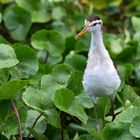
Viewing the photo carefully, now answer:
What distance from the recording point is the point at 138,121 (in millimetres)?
2475

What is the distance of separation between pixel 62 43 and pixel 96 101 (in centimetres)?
76

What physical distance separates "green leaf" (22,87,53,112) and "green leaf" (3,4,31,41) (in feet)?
5.13

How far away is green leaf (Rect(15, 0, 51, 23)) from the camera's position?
4398mm

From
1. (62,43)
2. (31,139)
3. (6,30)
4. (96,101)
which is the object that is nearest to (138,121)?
(96,101)

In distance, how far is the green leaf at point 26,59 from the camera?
307cm

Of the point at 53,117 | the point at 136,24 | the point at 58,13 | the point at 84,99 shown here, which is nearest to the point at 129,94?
the point at 84,99

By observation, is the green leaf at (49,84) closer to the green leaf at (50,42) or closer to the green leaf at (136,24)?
the green leaf at (50,42)

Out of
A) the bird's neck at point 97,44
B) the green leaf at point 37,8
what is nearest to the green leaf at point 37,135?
the bird's neck at point 97,44

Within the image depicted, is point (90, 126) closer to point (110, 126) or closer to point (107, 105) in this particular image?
point (107, 105)

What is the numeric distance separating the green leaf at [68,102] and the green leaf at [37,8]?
1.82 metres

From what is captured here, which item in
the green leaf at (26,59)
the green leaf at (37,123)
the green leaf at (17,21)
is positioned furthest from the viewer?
the green leaf at (17,21)

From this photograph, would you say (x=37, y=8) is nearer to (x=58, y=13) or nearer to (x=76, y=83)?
(x=58, y=13)

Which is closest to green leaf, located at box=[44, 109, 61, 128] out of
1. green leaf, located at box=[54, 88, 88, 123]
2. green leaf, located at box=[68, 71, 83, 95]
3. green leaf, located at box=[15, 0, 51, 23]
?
green leaf, located at box=[54, 88, 88, 123]

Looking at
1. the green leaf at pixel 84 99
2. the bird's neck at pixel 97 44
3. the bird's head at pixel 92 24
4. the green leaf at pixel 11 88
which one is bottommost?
the green leaf at pixel 84 99
